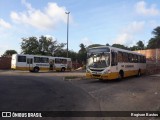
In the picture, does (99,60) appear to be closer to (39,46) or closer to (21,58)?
(21,58)

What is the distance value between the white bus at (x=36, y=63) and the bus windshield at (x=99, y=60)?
67.8ft

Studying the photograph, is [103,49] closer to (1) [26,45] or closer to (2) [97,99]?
(2) [97,99]

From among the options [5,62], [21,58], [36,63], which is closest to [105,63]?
[21,58]

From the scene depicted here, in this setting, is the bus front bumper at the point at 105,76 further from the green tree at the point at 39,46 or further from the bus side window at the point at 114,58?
the green tree at the point at 39,46

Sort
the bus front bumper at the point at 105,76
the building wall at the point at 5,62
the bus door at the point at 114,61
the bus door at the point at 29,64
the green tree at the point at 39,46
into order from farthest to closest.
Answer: the green tree at the point at 39,46 → the building wall at the point at 5,62 → the bus door at the point at 29,64 → the bus door at the point at 114,61 → the bus front bumper at the point at 105,76

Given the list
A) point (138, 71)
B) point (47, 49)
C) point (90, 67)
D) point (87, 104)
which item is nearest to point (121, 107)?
point (87, 104)

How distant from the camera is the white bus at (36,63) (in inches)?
1668

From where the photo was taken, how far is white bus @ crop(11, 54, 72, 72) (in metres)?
42.4

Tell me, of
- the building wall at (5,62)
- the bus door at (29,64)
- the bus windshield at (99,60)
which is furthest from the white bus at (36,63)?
the bus windshield at (99,60)

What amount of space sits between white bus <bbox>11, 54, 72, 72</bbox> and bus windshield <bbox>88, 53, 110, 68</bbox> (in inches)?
814

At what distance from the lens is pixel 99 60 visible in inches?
922

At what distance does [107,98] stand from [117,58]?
34.8ft

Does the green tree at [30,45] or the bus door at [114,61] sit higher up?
the green tree at [30,45]

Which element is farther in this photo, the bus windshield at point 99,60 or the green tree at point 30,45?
the green tree at point 30,45
